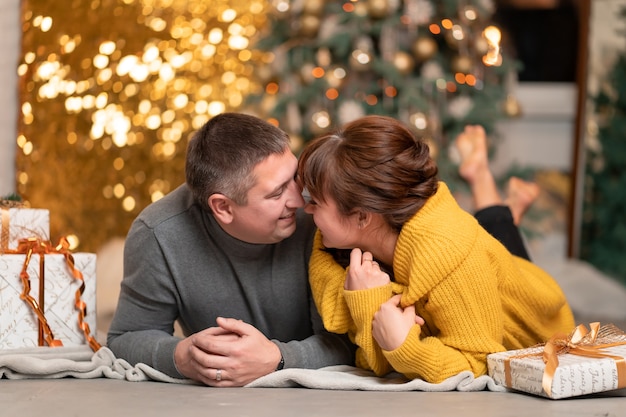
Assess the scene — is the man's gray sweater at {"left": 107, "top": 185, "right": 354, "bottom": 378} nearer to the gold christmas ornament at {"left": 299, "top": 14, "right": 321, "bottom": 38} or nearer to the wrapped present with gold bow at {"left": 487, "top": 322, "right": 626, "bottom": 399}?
the wrapped present with gold bow at {"left": 487, "top": 322, "right": 626, "bottom": 399}

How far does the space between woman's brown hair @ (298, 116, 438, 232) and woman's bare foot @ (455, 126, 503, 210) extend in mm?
868

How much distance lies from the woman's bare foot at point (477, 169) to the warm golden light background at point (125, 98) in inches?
55.3

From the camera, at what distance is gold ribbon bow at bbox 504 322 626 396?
165cm

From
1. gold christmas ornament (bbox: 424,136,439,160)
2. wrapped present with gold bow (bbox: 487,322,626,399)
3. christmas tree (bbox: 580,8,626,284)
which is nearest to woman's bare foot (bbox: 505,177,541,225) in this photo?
gold christmas ornament (bbox: 424,136,439,160)

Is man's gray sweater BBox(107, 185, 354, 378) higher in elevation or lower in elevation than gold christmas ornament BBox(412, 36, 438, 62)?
lower

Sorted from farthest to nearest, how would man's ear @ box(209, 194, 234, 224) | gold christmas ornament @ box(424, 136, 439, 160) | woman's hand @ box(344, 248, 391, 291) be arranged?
gold christmas ornament @ box(424, 136, 439, 160), man's ear @ box(209, 194, 234, 224), woman's hand @ box(344, 248, 391, 291)

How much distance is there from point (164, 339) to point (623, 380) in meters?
0.93

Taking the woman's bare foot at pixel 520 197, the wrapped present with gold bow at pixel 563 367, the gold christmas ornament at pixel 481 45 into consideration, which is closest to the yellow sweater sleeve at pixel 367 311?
the wrapped present with gold bow at pixel 563 367

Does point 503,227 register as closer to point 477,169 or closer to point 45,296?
point 477,169

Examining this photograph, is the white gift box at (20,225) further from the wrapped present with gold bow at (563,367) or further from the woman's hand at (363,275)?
the wrapped present with gold bow at (563,367)

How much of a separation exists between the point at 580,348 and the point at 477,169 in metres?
1.05

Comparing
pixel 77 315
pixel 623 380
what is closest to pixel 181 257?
pixel 77 315

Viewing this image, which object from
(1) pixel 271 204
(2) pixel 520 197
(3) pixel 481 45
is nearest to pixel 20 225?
(1) pixel 271 204

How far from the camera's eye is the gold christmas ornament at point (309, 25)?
12.1ft
